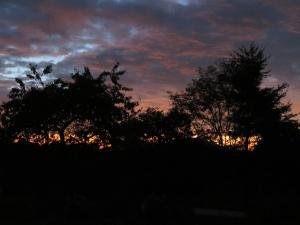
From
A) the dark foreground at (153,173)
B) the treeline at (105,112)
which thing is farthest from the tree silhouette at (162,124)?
the dark foreground at (153,173)

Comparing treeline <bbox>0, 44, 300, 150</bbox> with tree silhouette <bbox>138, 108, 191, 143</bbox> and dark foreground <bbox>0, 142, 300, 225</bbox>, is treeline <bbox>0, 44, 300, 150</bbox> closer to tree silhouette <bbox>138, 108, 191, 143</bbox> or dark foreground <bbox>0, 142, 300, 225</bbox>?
tree silhouette <bbox>138, 108, 191, 143</bbox>

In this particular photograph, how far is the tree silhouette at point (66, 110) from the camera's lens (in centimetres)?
4578

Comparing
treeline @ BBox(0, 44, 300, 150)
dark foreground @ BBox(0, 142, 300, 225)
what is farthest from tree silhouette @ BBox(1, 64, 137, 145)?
dark foreground @ BBox(0, 142, 300, 225)

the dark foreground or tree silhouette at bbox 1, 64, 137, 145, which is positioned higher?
tree silhouette at bbox 1, 64, 137, 145

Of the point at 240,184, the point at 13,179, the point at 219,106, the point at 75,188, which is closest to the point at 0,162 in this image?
the point at 13,179

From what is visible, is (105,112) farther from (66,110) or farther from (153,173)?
(153,173)

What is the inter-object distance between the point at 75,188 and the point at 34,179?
2353 millimetres

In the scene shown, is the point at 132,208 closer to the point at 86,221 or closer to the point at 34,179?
the point at 86,221

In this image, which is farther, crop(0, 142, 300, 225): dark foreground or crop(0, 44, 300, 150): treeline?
crop(0, 44, 300, 150): treeline

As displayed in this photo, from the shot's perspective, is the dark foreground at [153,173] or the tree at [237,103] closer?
the dark foreground at [153,173]

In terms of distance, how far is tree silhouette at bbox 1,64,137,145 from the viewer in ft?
150

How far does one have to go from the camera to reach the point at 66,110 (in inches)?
1813

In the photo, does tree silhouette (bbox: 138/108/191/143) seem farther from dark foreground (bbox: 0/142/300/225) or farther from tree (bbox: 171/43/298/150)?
dark foreground (bbox: 0/142/300/225)

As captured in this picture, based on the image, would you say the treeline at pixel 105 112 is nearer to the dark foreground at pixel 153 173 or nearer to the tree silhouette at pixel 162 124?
the tree silhouette at pixel 162 124
